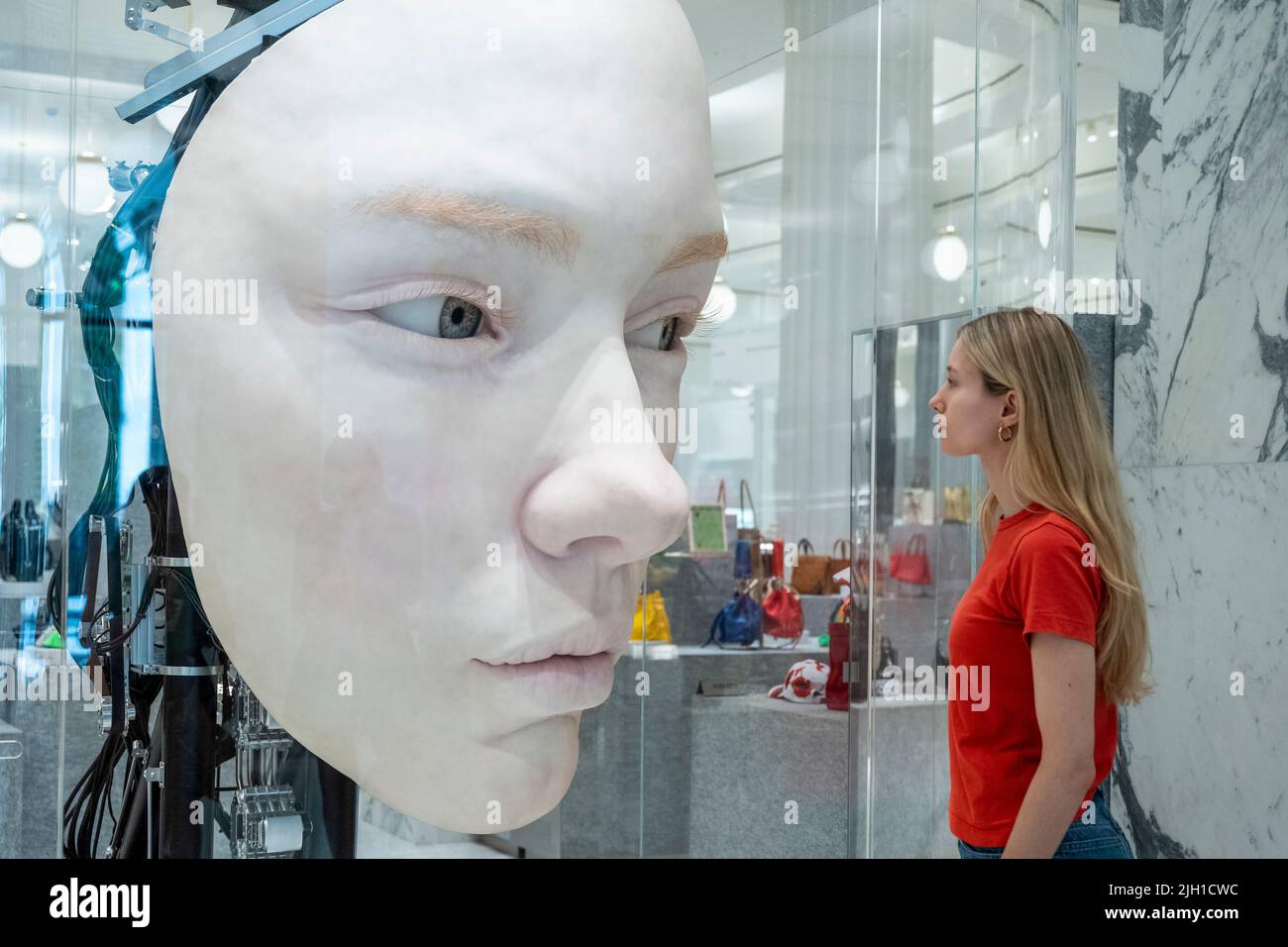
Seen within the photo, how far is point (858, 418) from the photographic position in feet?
6.64

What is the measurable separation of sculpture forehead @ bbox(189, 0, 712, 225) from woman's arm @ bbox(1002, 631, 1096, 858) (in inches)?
33.7

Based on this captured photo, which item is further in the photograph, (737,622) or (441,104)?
(737,622)

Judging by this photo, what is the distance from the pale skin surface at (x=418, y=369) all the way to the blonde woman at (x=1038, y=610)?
681mm

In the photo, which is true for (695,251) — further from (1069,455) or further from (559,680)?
(1069,455)

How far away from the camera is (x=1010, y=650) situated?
5.15 ft

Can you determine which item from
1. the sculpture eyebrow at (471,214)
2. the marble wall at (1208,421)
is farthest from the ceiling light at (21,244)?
the marble wall at (1208,421)

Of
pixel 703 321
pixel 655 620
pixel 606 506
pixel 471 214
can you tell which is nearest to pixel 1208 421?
pixel 655 620

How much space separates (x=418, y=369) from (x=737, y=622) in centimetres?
134

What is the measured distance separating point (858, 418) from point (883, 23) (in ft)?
2.08

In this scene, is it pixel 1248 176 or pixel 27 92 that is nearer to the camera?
pixel 27 92

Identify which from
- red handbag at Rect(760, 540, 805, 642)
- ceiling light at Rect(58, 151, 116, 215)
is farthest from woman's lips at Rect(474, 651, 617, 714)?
red handbag at Rect(760, 540, 805, 642)

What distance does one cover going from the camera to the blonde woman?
61.2 inches
